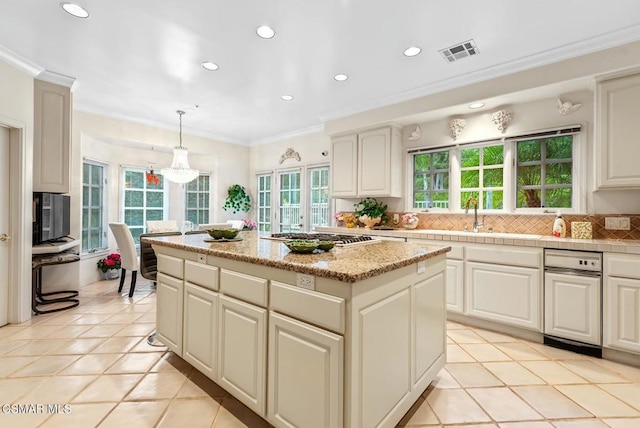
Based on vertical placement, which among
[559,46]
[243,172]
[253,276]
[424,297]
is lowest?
[424,297]

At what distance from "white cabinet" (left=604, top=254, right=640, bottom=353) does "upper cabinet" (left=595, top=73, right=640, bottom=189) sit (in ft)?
2.28

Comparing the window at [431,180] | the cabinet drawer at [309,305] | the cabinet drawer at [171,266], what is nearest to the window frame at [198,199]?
the cabinet drawer at [171,266]

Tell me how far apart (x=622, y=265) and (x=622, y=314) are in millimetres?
381

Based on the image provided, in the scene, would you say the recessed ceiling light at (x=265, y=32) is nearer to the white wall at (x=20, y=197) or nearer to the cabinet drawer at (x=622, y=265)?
the white wall at (x=20, y=197)

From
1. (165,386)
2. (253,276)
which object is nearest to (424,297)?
(253,276)

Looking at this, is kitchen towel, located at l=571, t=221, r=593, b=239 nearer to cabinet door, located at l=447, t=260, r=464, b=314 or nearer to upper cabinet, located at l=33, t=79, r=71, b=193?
cabinet door, located at l=447, t=260, r=464, b=314

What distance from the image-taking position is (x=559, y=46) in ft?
8.93

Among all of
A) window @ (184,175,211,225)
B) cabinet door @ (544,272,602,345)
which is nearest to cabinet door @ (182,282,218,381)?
cabinet door @ (544,272,602,345)

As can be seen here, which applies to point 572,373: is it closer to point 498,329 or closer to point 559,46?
point 498,329

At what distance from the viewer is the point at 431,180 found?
165 inches

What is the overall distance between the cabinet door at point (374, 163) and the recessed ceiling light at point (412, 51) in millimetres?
1351

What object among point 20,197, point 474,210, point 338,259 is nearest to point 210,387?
point 338,259

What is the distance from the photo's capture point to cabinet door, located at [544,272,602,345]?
8.21 ft

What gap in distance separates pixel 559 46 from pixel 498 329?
2.67m
